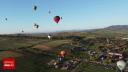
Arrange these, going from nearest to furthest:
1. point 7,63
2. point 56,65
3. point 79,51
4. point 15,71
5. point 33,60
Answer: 1. point 7,63
2. point 15,71
3. point 56,65
4. point 33,60
5. point 79,51

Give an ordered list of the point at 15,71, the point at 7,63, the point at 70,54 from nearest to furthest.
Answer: the point at 7,63 < the point at 15,71 < the point at 70,54

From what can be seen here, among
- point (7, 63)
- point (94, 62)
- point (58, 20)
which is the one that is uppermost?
point (58, 20)

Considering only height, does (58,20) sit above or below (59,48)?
above

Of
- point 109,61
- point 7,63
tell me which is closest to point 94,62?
point 109,61

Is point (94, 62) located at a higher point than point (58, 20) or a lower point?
lower

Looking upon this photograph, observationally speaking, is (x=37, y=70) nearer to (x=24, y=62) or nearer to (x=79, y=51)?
(x=24, y=62)

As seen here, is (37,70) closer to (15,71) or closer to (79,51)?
(15,71)

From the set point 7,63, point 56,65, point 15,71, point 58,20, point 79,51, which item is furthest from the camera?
point 79,51

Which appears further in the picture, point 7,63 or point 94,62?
point 94,62

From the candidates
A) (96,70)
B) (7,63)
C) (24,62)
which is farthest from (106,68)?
(7,63)
